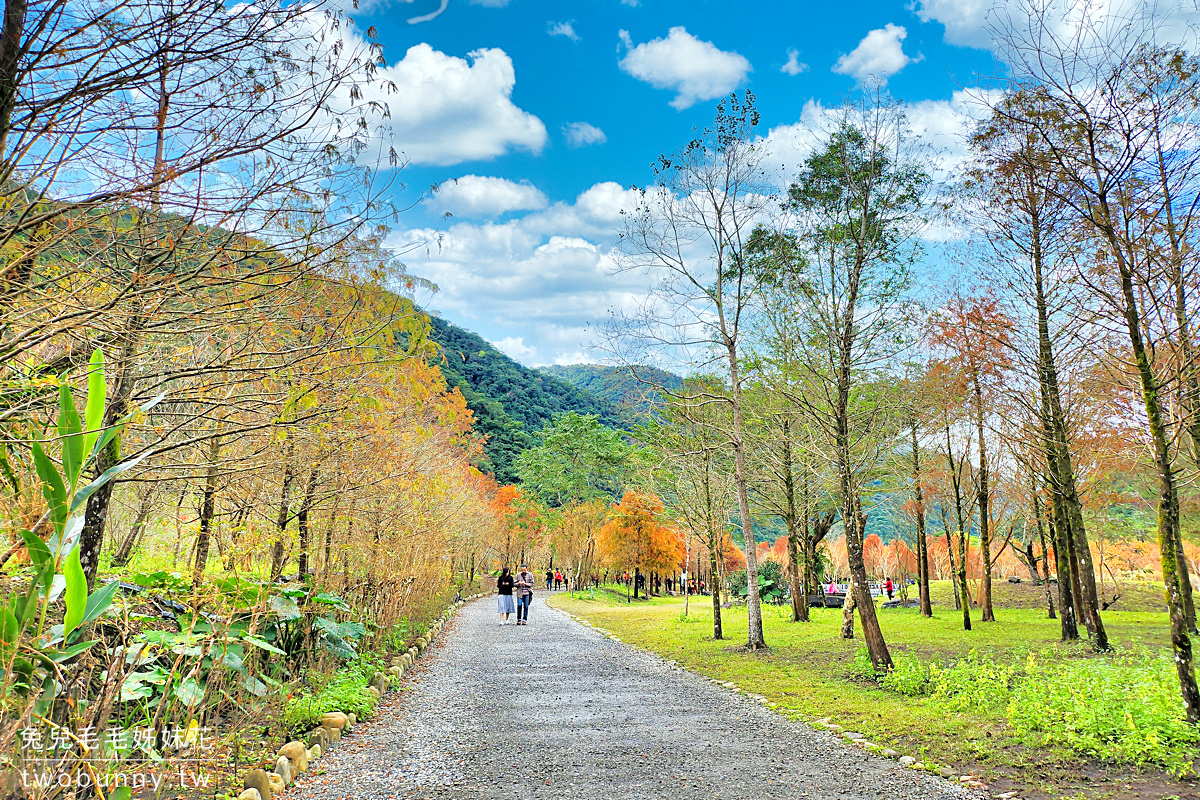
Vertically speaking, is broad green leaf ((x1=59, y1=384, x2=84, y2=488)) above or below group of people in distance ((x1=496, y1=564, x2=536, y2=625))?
above

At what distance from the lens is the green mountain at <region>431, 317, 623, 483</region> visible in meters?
51.0

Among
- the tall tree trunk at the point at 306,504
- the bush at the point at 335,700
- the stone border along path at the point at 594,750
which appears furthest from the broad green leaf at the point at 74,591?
the tall tree trunk at the point at 306,504

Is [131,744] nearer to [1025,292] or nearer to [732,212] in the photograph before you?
[732,212]

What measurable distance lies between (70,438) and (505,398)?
58.5 m

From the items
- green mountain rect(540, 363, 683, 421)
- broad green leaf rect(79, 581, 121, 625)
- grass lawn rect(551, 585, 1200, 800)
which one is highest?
green mountain rect(540, 363, 683, 421)

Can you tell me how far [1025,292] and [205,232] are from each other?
11467mm

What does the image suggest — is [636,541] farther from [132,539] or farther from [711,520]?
[132,539]

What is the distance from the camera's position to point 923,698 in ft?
23.1

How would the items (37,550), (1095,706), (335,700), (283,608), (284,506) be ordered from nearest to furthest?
1. (37,550)
2. (1095,706)
3. (283,608)
4. (335,700)
5. (284,506)

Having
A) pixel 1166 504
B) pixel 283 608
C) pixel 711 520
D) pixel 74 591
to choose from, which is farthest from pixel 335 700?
pixel 711 520

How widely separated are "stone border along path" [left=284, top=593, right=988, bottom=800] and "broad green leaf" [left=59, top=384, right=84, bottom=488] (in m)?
3.09

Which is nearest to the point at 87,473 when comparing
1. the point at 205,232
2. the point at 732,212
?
the point at 205,232

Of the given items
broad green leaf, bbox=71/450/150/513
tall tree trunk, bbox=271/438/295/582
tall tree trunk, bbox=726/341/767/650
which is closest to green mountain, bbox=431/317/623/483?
tall tree trunk, bbox=726/341/767/650

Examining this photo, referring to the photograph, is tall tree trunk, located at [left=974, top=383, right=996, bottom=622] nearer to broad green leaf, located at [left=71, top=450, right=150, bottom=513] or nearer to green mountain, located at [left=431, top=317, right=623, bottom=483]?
broad green leaf, located at [left=71, top=450, right=150, bottom=513]
